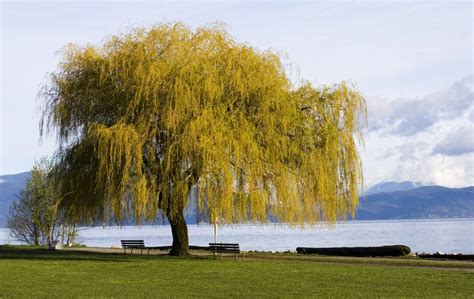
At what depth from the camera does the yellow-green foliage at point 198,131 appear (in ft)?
88.6

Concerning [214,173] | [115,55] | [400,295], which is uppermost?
[115,55]

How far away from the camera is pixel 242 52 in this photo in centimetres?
2927

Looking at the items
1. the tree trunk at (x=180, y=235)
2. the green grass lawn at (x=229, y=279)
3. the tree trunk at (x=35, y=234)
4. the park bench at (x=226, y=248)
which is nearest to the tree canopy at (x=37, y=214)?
the tree trunk at (x=35, y=234)

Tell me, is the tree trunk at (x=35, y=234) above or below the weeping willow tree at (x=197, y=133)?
below

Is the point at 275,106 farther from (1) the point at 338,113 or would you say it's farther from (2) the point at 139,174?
(2) the point at 139,174

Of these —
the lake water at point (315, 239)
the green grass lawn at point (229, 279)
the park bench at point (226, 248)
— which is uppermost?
the lake water at point (315, 239)

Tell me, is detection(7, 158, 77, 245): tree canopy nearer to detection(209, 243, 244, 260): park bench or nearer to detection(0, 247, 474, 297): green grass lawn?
detection(209, 243, 244, 260): park bench

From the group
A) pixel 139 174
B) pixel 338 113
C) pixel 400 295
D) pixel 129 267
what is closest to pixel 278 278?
pixel 400 295

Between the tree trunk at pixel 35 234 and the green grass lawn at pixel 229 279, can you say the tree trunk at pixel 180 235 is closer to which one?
the green grass lawn at pixel 229 279

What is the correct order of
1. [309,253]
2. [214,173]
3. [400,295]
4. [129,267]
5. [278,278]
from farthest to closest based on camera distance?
[309,253] < [214,173] < [129,267] < [278,278] < [400,295]

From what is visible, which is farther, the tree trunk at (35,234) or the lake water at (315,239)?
the lake water at (315,239)

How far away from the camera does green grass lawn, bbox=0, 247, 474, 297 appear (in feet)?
55.9

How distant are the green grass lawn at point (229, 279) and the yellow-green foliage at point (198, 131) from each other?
8.18 ft

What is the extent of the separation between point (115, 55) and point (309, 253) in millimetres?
12549
